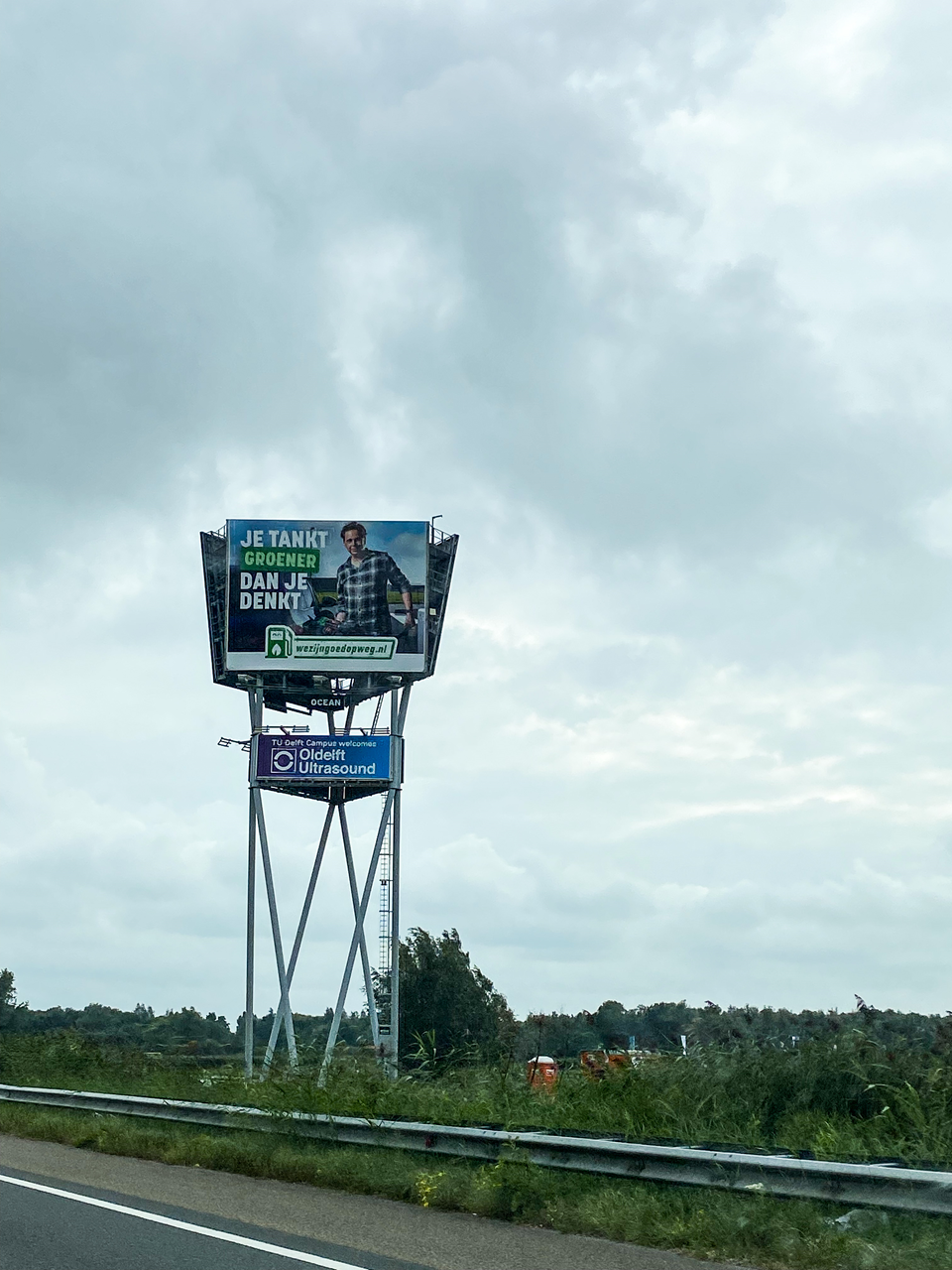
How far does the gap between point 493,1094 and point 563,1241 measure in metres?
4.91

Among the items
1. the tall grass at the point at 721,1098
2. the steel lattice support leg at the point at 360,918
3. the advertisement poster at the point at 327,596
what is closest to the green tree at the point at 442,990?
the steel lattice support leg at the point at 360,918

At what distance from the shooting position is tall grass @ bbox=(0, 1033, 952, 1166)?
1091cm

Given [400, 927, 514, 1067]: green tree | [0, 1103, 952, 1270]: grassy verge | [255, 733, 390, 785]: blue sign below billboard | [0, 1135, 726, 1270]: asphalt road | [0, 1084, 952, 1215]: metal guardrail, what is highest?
[255, 733, 390, 785]: blue sign below billboard

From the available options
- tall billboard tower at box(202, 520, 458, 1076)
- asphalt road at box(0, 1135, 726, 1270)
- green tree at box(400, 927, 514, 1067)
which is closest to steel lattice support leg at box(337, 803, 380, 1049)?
tall billboard tower at box(202, 520, 458, 1076)

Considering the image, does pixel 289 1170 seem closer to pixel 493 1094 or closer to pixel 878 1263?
pixel 493 1094

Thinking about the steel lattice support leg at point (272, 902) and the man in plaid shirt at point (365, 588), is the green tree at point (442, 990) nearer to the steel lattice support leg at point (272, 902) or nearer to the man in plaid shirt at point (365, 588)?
the steel lattice support leg at point (272, 902)

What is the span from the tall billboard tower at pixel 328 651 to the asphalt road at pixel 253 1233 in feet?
105

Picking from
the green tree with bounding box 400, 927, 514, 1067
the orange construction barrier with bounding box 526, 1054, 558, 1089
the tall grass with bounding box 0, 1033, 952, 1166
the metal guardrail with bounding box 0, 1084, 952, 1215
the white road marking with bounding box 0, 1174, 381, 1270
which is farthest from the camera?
the green tree with bounding box 400, 927, 514, 1067

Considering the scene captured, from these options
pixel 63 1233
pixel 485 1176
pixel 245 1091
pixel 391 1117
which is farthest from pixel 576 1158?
pixel 245 1091

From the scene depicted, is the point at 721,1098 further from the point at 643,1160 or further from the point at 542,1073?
the point at 542,1073

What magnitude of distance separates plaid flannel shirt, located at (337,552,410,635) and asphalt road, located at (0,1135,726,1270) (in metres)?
32.2

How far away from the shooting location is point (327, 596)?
46.1 m

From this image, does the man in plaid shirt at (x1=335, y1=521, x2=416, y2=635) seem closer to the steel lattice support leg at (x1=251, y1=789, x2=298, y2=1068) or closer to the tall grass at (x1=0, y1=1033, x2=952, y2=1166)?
the steel lattice support leg at (x1=251, y1=789, x2=298, y2=1068)

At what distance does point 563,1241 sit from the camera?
33.2 ft
